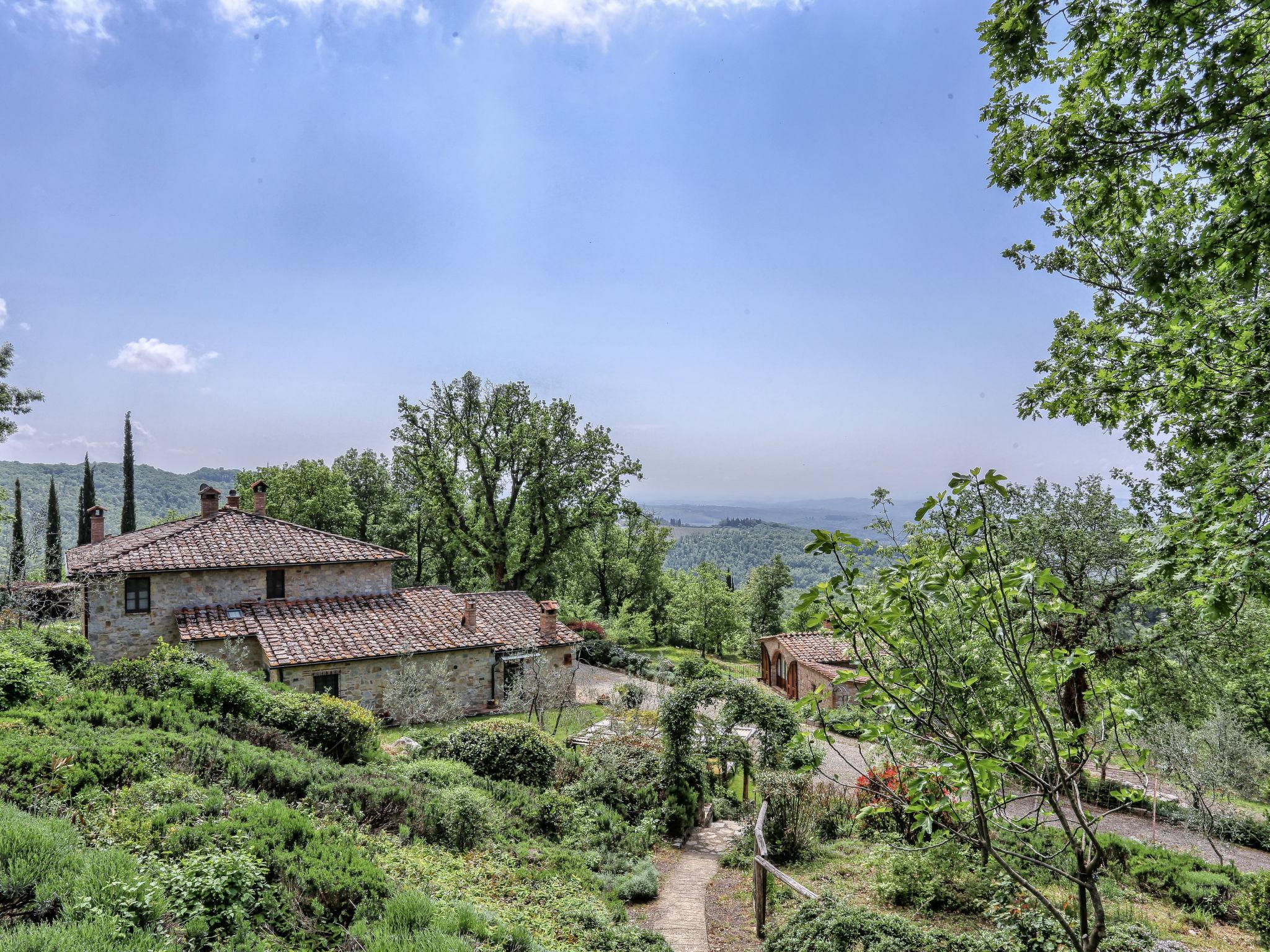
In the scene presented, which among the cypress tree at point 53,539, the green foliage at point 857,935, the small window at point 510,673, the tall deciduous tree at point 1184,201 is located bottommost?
the small window at point 510,673

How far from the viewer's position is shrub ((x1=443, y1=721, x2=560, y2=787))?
13.7 meters

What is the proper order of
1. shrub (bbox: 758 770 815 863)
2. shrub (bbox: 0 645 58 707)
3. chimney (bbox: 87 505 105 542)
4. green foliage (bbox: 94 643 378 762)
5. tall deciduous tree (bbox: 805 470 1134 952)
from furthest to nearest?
chimney (bbox: 87 505 105 542) → green foliage (bbox: 94 643 378 762) → shrub (bbox: 758 770 815 863) → shrub (bbox: 0 645 58 707) → tall deciduous tree (bbox: 805 470 1134 952)

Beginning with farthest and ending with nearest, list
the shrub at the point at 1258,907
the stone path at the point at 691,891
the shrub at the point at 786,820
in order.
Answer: the shrub at the point at 786,820 → the shrub at the point at 1258,907 → the stone path at the point at 691,891

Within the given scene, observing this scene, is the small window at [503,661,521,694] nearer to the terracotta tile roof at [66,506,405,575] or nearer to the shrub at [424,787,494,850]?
the terracotta tile roof at [66,506,405,575]

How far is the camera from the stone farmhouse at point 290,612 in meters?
19.2

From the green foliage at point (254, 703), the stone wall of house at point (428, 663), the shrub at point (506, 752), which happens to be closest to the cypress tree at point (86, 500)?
the stone wall of house at point (428, 663)

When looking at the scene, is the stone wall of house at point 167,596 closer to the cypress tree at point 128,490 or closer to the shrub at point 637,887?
the shrub at point 637,887

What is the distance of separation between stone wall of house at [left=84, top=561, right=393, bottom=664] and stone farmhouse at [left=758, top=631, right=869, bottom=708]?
2153 cm

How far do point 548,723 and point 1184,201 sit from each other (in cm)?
2110

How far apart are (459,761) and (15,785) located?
7742 millimetres

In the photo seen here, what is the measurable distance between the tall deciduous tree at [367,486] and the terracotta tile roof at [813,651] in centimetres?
2923

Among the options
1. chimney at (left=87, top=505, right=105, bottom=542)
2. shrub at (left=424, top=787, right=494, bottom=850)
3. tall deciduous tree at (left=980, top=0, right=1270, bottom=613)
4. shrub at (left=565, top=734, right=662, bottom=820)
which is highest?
tall deciduous tree at (left=980, top=0, right=1270, bottom=613)

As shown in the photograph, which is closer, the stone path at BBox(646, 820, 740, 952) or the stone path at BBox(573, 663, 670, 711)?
the stone path at BBox(646, 820, 740, 952)

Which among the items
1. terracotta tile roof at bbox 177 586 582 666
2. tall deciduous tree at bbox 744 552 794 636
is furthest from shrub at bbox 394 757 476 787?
tall deciduous tree at bbox 744 552 794 636
